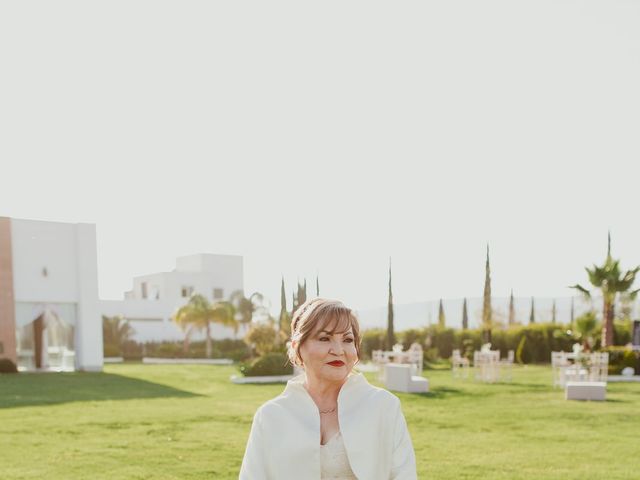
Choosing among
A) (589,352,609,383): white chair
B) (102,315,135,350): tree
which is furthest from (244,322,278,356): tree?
(102,315,135,350): tree

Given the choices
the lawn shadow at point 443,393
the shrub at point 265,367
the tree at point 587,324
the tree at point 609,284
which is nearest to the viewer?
the lawn shadow at point 443,393

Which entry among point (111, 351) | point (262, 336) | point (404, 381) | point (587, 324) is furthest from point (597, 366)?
point (111, 351)

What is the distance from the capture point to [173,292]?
65.4 metres

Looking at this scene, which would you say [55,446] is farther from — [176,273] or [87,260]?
[176,273]

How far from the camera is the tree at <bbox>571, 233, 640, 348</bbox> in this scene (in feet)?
88.2

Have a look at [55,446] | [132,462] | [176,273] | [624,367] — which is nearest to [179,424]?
[55,446]

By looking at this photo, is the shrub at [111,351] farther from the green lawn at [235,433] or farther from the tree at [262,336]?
the green lawn at [235,433]

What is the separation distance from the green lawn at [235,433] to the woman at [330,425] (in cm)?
533

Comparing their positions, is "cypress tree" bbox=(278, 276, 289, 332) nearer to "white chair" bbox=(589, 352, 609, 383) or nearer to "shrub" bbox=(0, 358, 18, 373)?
"shrub" bbox=(0, 358, 18, 373)

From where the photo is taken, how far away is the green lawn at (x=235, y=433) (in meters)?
7.88

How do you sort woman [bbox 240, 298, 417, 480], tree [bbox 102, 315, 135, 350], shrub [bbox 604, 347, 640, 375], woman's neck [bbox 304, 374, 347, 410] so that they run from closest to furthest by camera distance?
woman [bbox 240, 298, 417, 480], woman's neck [bbox 304, 374, 347, 410], shrub [bbox 604, 347, 640, 375], tree [bbox 102, 315, 135, 350]

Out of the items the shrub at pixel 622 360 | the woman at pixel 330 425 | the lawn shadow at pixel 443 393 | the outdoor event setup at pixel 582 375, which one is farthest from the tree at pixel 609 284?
the woman at pixel 330 425

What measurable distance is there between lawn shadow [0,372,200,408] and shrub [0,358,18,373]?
34.3 inches

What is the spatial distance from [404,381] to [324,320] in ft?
49.9
